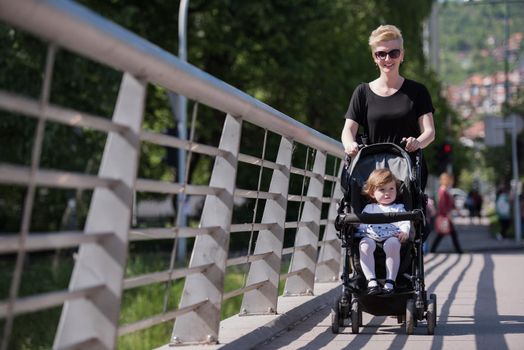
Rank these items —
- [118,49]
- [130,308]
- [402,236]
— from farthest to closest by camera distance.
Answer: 1. [130,308]
2. [402,236]
3. [118,49]

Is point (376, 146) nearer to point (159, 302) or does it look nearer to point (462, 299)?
point (462, 299)

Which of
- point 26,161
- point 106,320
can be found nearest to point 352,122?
point 106,320

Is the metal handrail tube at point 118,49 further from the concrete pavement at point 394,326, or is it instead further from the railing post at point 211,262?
the concrete pavement at point 394,326

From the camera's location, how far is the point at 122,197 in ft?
15.8

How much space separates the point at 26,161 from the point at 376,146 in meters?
18.3

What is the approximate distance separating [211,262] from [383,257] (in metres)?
1.53

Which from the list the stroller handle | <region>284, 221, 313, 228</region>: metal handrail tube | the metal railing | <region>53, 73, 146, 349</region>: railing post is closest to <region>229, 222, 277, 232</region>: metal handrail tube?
the metal railing

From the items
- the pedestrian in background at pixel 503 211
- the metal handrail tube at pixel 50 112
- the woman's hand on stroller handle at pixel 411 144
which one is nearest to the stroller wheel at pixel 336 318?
the woman's hand on stroller handle at pixel 411 144

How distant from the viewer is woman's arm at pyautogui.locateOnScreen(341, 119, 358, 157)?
7.97 m

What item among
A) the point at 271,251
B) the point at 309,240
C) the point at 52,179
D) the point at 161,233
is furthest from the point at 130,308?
the point at 52,179

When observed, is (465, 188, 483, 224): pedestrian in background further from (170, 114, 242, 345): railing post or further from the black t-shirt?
(170, 114, 242, 345): railing post

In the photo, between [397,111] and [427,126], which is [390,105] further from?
[427,126]

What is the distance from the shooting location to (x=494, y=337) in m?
7.27

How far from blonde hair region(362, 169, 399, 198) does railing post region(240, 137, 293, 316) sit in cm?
89
